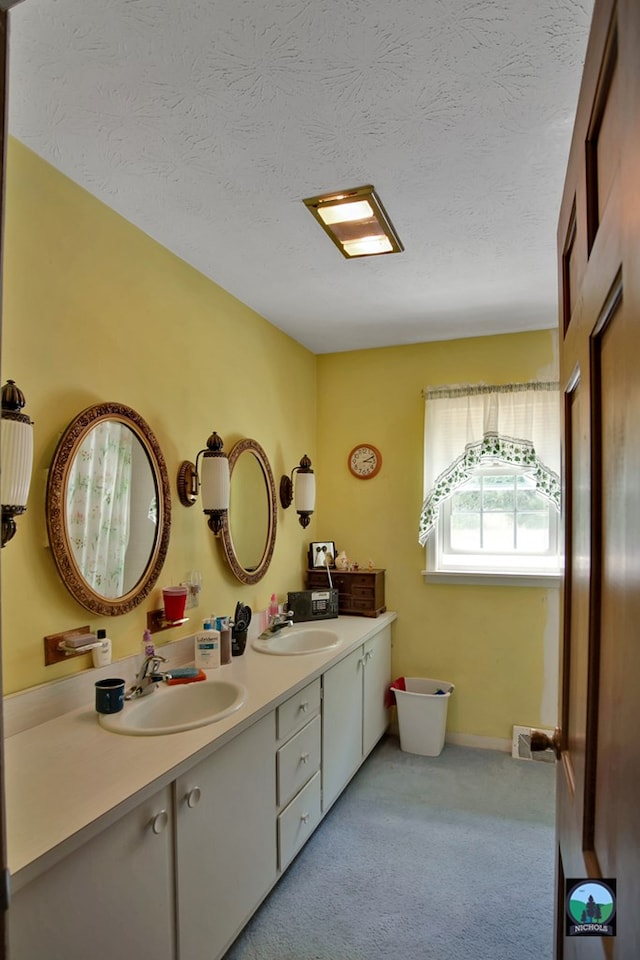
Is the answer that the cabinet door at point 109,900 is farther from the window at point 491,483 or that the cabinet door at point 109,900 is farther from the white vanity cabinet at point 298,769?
the window at point 491,483

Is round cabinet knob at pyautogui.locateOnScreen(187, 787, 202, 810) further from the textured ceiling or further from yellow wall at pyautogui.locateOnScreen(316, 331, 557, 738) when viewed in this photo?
yellow wall at pyautogui.locateOnScreen(316, 331, 557, 738)

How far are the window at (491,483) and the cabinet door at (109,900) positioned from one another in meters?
2.41

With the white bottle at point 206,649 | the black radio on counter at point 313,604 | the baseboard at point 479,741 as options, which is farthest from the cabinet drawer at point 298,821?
the baseboard at point 479,741

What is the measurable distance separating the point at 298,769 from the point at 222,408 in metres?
1.62

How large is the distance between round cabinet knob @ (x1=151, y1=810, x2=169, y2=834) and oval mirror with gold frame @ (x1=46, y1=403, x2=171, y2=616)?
2.30 ft

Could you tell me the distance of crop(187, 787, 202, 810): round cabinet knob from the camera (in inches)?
59.9

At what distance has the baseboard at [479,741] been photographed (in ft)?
11.0

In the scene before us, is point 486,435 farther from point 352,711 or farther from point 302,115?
point 302,115

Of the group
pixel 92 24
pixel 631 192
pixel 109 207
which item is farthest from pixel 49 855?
pixel 109 207

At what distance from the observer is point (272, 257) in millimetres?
2398

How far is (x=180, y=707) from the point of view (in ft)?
→ 6.48

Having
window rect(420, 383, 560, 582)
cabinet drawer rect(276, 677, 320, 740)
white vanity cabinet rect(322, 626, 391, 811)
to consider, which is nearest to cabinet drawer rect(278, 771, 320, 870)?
white vanity cabinet rect(322, 626, 391, 811)

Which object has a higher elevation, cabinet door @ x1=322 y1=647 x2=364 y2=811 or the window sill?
the window sill

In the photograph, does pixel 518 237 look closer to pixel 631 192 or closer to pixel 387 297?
pixel 387 297
